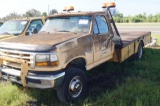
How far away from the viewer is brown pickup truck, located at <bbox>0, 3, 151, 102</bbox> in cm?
386

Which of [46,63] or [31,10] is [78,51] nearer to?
[46,63]

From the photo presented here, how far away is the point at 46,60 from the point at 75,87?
93 centimetres

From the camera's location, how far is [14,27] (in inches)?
333

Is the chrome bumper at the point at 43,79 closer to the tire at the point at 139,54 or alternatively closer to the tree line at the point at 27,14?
the tire at the point at 139,54

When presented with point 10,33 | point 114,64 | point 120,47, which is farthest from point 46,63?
point 10,33

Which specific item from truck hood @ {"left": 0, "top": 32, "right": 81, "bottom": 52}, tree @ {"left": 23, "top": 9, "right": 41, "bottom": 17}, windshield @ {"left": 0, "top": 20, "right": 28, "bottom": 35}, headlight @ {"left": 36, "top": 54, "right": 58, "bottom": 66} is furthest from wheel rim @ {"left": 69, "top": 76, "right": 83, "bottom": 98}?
tree @ {"left": 23, "top": 9, "right": 41, "bottom": 17}

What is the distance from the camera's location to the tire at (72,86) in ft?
13.5

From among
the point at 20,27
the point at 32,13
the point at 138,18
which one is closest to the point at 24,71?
the point at 20,27

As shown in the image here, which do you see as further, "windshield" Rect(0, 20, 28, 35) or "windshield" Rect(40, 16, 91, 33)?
"windshield" Rect(0, 20, 28, 35)

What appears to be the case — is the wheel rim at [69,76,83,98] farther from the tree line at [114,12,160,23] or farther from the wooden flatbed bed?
the tree line at [114,12,160,23]

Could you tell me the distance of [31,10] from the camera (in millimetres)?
34219

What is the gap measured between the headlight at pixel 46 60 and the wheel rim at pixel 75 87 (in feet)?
2.23

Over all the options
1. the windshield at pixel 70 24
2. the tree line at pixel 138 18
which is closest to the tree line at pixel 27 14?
the tree line at pixel 138 18

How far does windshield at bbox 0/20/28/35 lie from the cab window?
3.72 m
